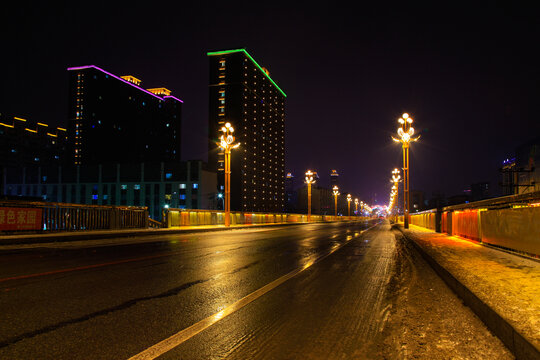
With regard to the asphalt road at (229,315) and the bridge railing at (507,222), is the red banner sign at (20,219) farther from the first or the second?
the bridge railing at (507,222)

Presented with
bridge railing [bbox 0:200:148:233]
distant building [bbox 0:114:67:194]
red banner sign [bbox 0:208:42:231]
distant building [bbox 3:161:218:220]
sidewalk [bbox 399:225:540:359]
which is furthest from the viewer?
distant building [bbox 0:114:67:194]

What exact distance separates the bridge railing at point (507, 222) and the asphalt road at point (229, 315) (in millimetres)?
3097

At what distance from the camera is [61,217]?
19.2 metres

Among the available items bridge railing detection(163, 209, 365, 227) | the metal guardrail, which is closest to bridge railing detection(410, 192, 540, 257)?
the metal guardrail

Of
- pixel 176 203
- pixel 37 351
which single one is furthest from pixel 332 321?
pixel 176 203

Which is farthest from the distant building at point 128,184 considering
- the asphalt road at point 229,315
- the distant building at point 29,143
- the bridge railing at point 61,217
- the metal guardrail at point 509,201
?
the asphalt road at point 229,315

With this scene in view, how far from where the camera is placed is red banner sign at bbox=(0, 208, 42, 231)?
15977 millimetres

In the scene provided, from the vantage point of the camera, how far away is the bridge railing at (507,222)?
8.66 metres

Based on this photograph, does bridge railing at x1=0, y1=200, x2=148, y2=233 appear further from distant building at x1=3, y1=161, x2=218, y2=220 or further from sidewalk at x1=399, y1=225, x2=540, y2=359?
distant building at x1=3, y1=161, x2=218, y2=220

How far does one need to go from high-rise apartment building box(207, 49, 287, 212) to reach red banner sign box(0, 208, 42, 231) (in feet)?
444

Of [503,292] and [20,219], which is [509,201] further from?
[20,219]

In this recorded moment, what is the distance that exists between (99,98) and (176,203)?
291ft

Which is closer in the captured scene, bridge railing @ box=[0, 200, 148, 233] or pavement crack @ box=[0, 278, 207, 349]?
pavement crack @ box=[0, 278, 207, 349]

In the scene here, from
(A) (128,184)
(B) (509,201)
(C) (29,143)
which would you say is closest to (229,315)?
(B) (509,201)
